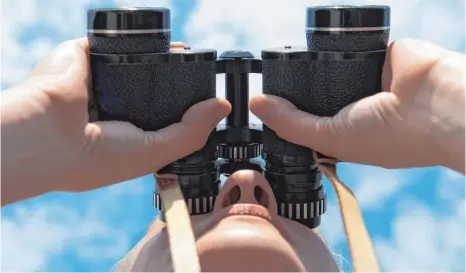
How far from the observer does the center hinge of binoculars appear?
102cm

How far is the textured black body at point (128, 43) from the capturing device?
2.88 ft

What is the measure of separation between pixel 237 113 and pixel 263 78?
96 millimetres

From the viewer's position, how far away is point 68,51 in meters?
0.90

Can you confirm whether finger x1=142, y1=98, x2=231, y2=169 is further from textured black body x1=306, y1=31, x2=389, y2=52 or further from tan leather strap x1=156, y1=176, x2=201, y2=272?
textured black body x1=306, y1=31, x2=389, y2=52

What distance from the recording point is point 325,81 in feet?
2.95

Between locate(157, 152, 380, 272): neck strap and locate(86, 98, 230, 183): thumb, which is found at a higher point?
locate(86, 98, 230, 183): thumb

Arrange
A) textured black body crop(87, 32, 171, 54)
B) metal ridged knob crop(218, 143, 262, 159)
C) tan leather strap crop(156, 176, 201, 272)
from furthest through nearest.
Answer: metal ridged knob crop(218, 143, 262, 159)
textured black body crop(87, 32, 171, 54)
tan leather strap crop(156, 176, 201, 272)

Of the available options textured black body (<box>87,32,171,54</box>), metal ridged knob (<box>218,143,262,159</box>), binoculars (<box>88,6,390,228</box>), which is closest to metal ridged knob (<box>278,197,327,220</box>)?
binoculars (<box>88,6,390,228</box>)

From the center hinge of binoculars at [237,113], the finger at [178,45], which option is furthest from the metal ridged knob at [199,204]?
the finger at [178,45]

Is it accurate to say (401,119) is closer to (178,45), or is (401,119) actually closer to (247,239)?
(247,239)

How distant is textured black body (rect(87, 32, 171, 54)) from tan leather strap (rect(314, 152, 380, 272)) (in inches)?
9.6

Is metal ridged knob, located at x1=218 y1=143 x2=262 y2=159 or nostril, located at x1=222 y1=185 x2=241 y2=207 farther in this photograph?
metal ridged knob, located at x1=218 y1=143 x2=262 y2=159

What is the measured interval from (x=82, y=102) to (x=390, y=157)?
0.37 metres

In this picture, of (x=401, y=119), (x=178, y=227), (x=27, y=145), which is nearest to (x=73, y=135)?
(x=27, y=145)
